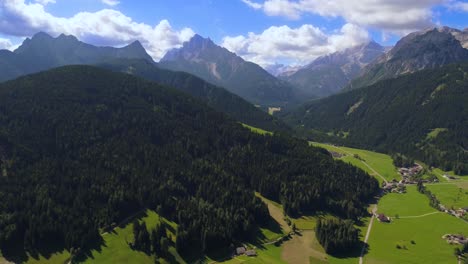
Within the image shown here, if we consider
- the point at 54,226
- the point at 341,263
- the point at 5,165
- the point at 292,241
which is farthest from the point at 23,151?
the point at 341,263

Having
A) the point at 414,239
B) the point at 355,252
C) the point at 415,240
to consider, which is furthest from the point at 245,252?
the point at 414,239

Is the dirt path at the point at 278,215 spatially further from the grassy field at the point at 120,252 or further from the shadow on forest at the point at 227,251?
the grassy field at the point at 120,252

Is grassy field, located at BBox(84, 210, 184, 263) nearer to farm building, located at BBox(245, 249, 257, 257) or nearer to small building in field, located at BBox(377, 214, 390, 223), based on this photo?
farm building, located at BBox(245, 249, 257, 257)

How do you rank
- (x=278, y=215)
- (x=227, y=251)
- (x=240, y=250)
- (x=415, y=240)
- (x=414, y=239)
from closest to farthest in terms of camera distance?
(x=240, y=250), (x=227, y=251), (x=415, y=240), (x=414, y=239), (x=278, y=215)

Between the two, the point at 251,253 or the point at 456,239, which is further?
the point at 456,239

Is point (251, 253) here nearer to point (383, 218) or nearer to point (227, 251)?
point (227, 251)

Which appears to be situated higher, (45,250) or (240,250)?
(240,250)

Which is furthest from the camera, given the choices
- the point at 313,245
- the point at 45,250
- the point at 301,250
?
the point at 313,245

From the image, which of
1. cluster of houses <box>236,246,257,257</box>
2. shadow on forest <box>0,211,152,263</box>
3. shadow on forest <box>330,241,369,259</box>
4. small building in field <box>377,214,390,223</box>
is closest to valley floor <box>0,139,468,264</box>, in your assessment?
shadow on forest <box>330,241,369,259</box>
